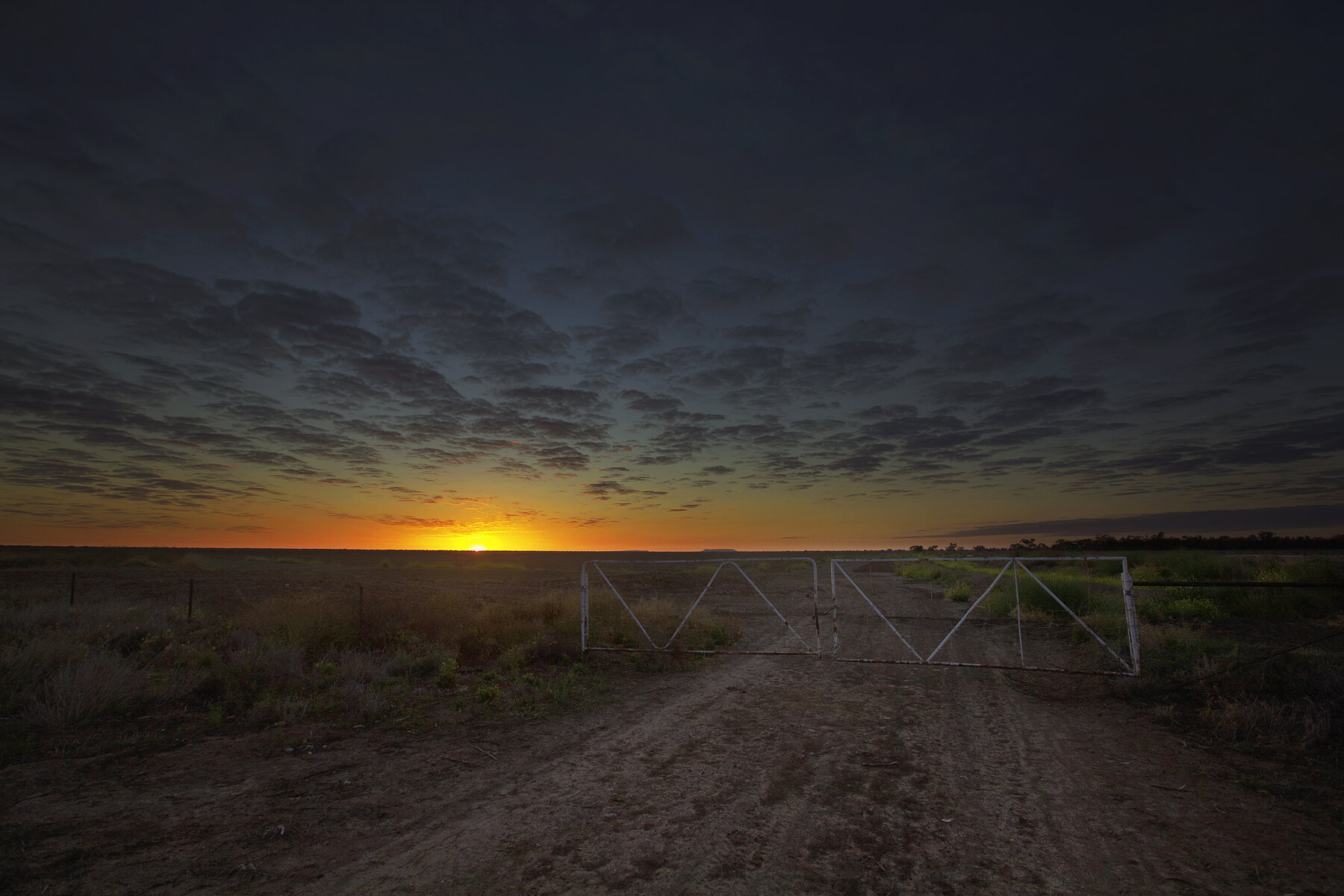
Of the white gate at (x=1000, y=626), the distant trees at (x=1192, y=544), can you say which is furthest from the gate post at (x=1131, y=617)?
the distant trees at (x=1192, y=544)

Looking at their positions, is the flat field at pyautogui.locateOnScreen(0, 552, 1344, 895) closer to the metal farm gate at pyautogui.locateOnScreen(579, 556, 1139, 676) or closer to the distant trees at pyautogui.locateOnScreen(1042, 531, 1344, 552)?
the metal farm gate at pyautogui.locateOnScreen(579, 556, 1139, 676)

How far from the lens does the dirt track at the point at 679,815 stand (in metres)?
4.64

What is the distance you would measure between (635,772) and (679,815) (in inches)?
52.9

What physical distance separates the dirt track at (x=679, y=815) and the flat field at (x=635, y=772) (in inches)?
1.3

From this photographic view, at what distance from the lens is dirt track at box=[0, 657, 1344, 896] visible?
4641 mm

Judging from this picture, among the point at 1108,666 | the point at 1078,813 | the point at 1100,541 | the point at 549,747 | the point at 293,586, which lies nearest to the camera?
the point at 1078,813

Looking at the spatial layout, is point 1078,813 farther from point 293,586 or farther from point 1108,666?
point 293,586

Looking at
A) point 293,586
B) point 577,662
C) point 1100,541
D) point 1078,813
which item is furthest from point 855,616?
point 1100,541

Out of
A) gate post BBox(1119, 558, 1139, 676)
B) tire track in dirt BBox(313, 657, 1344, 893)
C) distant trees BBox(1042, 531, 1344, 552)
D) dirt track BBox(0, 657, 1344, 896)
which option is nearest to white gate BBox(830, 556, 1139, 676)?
gate post BBox(1119, 558, 1139, 676)

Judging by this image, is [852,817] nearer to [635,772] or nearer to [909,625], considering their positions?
[635,772]

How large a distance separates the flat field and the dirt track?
0.11 feet

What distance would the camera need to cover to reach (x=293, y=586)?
30.6 metres

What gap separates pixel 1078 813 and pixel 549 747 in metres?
6.11

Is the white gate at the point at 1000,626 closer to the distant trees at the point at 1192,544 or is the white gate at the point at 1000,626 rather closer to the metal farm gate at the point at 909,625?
the metal farm gate at the point at 909,625
